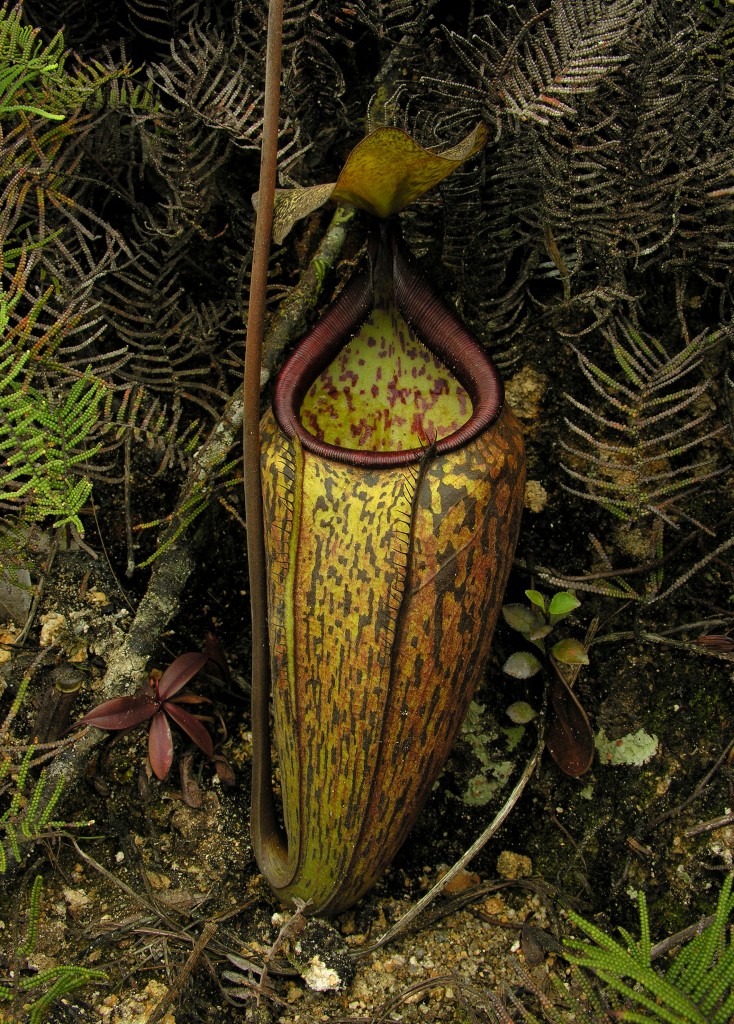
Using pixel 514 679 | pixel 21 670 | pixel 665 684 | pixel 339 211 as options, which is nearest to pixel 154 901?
pixel 21 670

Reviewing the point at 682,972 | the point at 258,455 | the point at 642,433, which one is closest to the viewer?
the point at 682,972

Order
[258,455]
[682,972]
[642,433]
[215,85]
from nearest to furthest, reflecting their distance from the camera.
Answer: [682,972] → [258,455] → [215,85] → [642,433]

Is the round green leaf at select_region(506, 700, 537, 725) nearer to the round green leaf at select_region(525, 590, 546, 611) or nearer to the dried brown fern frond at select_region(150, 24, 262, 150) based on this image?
the round green leaf at select_region(525, 590, 546, 611)

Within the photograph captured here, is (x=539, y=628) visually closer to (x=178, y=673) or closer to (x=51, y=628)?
(x=178, y=673)

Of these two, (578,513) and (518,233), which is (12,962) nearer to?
(578,513)

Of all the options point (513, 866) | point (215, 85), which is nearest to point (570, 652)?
point (513, 866)

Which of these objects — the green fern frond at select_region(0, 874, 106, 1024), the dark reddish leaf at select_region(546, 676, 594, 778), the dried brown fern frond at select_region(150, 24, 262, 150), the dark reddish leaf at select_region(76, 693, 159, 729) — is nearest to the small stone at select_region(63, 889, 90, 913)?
the green fern frond at select_region(0, 874, 106, 1024)
